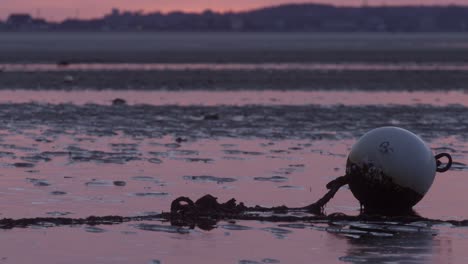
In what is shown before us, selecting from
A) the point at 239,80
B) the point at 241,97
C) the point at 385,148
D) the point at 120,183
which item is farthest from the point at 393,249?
the point at 239,80

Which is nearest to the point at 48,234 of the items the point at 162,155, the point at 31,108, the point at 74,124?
the point at 162,155

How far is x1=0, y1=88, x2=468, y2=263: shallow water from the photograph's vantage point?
12.5 metres

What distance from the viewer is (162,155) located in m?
21.2

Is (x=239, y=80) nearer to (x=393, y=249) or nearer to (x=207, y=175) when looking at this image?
(x=207, y=175)

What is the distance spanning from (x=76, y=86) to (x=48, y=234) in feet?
106

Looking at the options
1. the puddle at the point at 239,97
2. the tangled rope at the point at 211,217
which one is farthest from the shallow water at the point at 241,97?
Answer: the tangled rope at the point at 211,217

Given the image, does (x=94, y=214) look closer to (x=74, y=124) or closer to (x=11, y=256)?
(x=11, y=256)

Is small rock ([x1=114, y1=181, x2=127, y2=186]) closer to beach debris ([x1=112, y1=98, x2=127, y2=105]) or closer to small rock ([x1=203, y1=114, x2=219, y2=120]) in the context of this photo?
small rock ([x1=203, y1=114, x2=219, y2=120])

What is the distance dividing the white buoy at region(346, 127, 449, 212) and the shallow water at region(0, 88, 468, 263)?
36cm

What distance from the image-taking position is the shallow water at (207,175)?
12461 mm

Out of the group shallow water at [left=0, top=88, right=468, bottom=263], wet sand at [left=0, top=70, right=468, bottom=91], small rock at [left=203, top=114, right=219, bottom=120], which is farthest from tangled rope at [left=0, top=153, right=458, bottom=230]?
wet sand at [left=0, top=70, right=468, bottom=91]

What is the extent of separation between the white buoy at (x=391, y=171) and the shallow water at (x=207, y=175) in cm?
36

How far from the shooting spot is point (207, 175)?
60.4ft

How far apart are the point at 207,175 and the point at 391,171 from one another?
430 cm
